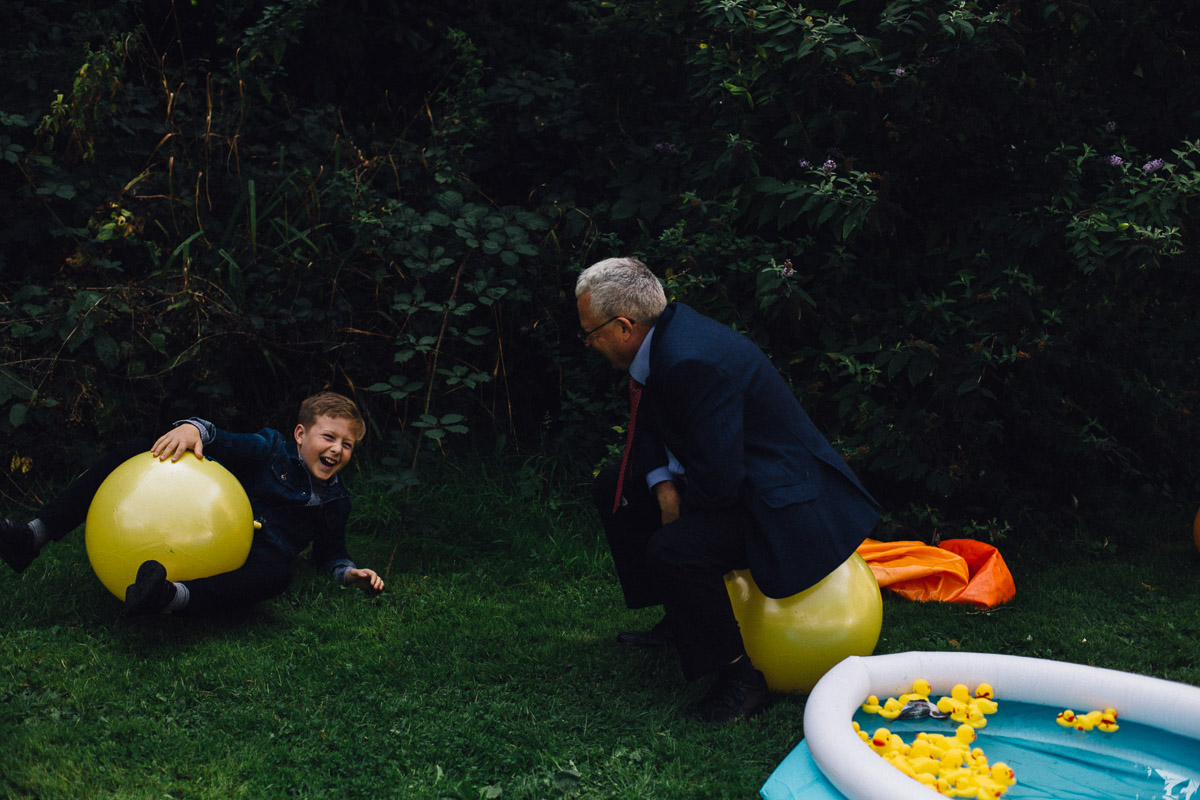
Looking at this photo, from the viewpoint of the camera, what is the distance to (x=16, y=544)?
3.74 m

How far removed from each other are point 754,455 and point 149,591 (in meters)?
2.10

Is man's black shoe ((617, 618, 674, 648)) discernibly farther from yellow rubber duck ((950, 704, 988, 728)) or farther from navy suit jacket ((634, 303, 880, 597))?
yellow rubber duck ((950, 704, 988, 728))

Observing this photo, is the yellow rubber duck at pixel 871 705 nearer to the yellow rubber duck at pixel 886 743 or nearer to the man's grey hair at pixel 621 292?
the yellow rubber duck at pixel 886 743

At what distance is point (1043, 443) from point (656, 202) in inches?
97.7

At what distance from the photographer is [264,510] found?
4160 millimetres

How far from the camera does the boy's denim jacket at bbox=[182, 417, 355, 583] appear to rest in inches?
160

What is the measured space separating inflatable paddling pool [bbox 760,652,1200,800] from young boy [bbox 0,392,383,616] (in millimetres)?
2018

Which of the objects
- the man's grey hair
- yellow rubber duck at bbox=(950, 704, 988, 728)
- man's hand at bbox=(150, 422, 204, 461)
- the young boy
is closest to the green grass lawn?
the young boy

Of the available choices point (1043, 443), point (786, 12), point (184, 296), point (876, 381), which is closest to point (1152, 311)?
point (1043, 443)

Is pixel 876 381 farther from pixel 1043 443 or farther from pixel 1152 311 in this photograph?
pixel 1152 311

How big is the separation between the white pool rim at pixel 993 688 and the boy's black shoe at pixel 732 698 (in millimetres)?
316

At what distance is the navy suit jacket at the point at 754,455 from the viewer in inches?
127

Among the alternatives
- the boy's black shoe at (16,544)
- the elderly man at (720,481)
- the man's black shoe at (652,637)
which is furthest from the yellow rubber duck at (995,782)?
the boy's black shoe at (16,544)

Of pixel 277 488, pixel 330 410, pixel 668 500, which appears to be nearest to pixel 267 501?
pixel 277 488
